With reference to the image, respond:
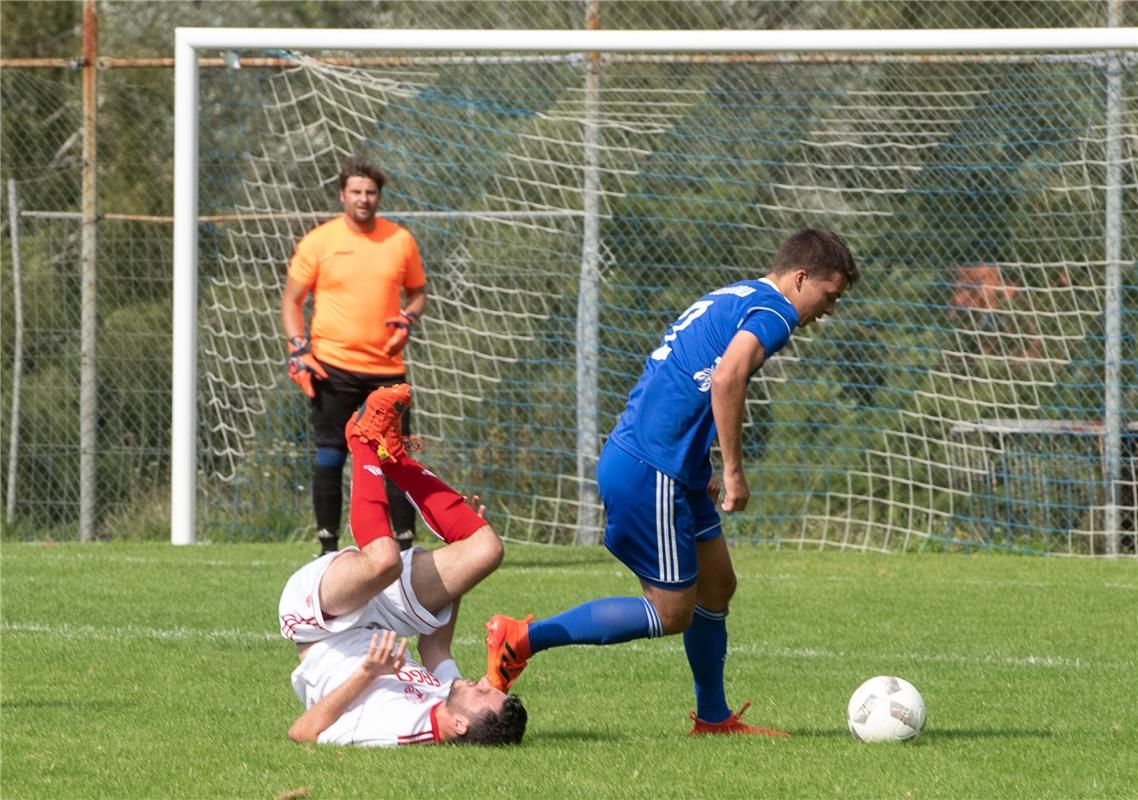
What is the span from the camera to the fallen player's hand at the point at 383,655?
4945 millimetres

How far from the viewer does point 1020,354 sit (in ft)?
37.0

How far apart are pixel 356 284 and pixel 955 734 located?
16.7 feet

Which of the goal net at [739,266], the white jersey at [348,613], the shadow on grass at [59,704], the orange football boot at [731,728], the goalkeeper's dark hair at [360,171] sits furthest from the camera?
the goal net at [739,266]

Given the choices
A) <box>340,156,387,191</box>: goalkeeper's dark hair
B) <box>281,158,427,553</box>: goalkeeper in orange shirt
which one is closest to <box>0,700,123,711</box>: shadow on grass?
<box>281,158,427,553</box>: goalkeeper in orange shirt

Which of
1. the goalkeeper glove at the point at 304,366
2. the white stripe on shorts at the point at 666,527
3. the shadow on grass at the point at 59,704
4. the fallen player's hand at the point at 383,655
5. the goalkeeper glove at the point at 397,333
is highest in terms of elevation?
the goalkeeper glove at the point at 397,333

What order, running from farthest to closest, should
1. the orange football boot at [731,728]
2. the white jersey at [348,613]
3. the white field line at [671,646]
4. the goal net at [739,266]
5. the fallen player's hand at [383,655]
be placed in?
the goal net at [739,266]
the white field line at [671,646]
the orange football boot at [731,728]
the white jersey at [348,613]
the fallen player's hand at [383,655]

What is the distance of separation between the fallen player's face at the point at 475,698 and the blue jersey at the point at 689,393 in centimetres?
86

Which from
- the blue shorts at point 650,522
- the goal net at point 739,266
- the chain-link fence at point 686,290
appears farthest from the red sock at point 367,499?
the chain-link fence at point 686,290

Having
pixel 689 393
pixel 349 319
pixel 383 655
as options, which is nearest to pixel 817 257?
pixel 689 393

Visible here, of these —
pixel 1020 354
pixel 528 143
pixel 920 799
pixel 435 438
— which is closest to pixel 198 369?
pixel 435 438

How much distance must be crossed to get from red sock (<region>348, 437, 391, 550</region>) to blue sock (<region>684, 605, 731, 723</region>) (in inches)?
42.2

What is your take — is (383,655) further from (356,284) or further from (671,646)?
(356,284)

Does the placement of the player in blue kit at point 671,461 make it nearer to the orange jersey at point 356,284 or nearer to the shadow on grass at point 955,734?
the shadow on grass at point 955,734

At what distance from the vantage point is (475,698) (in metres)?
5.00
